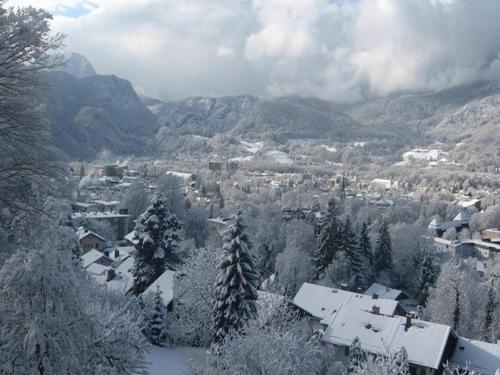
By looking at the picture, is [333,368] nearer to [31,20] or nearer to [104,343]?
[104,343]

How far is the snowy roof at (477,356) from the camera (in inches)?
923

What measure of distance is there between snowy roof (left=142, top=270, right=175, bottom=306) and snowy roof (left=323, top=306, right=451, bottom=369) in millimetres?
8147

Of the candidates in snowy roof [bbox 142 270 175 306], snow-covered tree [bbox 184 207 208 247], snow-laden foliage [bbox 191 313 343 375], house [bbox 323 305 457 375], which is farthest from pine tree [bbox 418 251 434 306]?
snow-laden foliage [bbox 191 313 343 375]

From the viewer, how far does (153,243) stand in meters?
28.5

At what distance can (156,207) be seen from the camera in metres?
28.6

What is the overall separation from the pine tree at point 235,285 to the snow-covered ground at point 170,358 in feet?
5.35

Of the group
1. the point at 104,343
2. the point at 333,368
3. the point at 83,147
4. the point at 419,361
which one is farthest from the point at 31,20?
the point at 83,147

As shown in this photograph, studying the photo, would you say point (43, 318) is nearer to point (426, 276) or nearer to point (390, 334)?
point (390, 334)

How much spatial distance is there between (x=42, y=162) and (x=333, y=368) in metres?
15.6

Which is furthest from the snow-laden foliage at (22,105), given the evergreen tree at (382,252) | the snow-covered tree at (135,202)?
the snow-covered tree at (135,202)

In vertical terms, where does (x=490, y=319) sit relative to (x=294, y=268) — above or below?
above

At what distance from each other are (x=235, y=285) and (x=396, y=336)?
29.0 feet

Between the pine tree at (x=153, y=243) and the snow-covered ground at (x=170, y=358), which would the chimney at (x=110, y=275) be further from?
the snow-covered ground at (x=170, y=358)

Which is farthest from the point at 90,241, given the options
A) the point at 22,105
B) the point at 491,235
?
the point at 491,235
